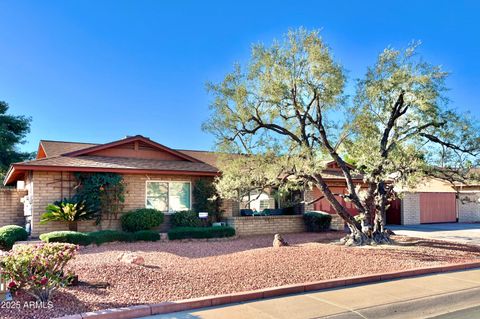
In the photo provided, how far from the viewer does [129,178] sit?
578 inches

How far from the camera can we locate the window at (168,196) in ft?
49.6

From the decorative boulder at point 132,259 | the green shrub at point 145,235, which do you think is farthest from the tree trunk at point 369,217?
the decorative boulder at point 132,259

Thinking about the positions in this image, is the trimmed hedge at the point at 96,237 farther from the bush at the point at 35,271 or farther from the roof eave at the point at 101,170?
the bush at the point at 35,271

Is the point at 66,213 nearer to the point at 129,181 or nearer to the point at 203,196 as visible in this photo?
the point at 129,181

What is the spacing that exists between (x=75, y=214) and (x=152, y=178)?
332 centimetres

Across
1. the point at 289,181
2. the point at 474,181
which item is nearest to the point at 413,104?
the point at 474,181

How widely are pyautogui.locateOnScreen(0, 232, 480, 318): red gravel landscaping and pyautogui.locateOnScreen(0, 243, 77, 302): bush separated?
0.88 ft

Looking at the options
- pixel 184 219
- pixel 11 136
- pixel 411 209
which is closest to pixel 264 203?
pixel 184 219

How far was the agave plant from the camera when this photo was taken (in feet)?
41.5

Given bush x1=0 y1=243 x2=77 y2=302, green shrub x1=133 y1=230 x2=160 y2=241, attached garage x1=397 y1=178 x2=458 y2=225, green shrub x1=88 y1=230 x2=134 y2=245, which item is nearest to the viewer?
bush x1=0 y1=243 x2=77 y2=302

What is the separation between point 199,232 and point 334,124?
20.3 ft

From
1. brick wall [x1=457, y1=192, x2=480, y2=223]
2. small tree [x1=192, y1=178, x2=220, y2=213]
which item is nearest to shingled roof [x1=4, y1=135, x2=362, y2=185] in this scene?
small tree [x1=192, y1=178, x2=220, y2=213]

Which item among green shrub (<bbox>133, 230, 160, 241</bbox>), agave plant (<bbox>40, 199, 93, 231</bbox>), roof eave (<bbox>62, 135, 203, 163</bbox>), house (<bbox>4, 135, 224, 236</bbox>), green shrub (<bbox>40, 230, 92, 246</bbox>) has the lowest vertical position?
green shrub (<bbox>133, 230, 160, 241</bbox>)

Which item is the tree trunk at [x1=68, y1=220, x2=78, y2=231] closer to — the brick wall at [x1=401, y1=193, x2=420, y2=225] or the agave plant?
the agave plant
